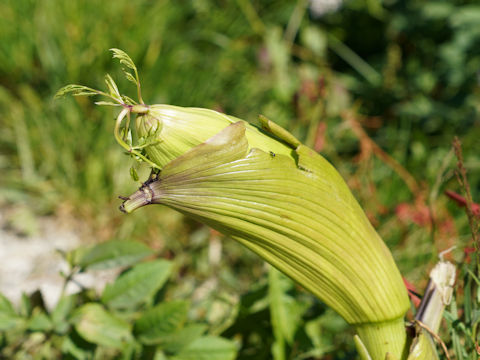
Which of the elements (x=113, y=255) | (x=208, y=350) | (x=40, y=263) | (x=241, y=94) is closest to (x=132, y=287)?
(x=113, y=255)

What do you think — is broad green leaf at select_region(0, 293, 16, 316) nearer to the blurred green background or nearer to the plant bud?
the plant bud

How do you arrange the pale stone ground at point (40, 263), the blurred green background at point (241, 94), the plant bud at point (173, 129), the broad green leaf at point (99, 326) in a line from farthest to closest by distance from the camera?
the blurred green background at point (241, 94), the pale stone ground at point (40, 263), the broad green leaf at point (99, 326), the plant bud at point (173, 129)

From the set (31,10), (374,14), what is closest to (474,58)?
(374,14)

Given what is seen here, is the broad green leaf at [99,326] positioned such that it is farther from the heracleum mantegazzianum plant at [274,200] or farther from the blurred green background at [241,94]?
the blurred green background at [241,94]

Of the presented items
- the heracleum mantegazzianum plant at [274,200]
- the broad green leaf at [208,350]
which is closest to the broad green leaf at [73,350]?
the broad green leaf at [208,350]

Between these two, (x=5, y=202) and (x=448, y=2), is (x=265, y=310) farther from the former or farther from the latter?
(x=448, y=2)

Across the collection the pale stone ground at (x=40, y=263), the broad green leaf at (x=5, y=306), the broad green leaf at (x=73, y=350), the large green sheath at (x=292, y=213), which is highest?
the pale stone ground at (x=40, y=263)

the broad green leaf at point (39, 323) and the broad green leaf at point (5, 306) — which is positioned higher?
the broad green leaf at point (5, 306)
